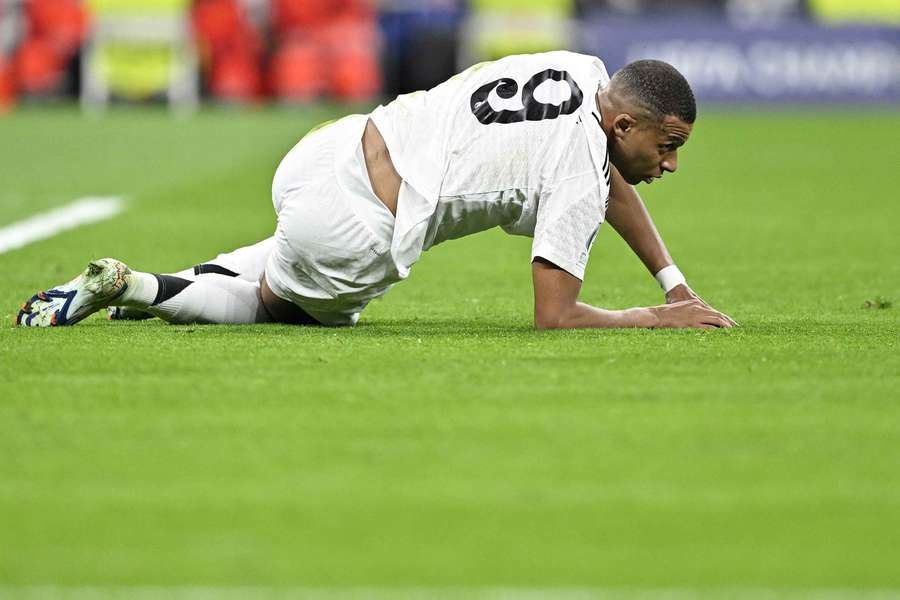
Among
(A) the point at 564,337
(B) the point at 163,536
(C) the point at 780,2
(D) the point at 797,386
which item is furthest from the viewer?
(C) the point at 780,2

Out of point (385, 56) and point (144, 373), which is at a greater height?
point (144, 373)

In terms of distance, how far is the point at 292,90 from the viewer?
2091cm

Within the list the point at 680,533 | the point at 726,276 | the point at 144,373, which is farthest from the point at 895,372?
the point at 726,276

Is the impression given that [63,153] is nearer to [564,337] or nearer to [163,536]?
[564,337]

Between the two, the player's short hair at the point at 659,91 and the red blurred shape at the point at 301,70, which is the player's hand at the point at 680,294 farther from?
the red blurred shape at the point at 301,70

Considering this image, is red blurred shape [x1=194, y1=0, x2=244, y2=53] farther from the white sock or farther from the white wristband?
the white wristband

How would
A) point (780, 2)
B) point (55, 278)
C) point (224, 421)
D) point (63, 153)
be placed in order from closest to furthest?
point (224, 421)
point (55, 278)
point (63, 153)
point (780, 2)

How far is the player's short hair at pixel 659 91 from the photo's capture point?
4906 mm

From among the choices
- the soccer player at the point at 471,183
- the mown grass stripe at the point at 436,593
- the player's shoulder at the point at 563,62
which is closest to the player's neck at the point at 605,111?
the soccer player at the point at 471,183

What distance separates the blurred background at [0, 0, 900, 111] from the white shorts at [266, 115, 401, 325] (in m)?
15.4

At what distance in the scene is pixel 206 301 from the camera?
5.39 metres

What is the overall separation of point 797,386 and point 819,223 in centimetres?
560

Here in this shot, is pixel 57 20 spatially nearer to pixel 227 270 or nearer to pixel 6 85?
pixel 6 85

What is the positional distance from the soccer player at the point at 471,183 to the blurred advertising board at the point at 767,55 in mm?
15441
